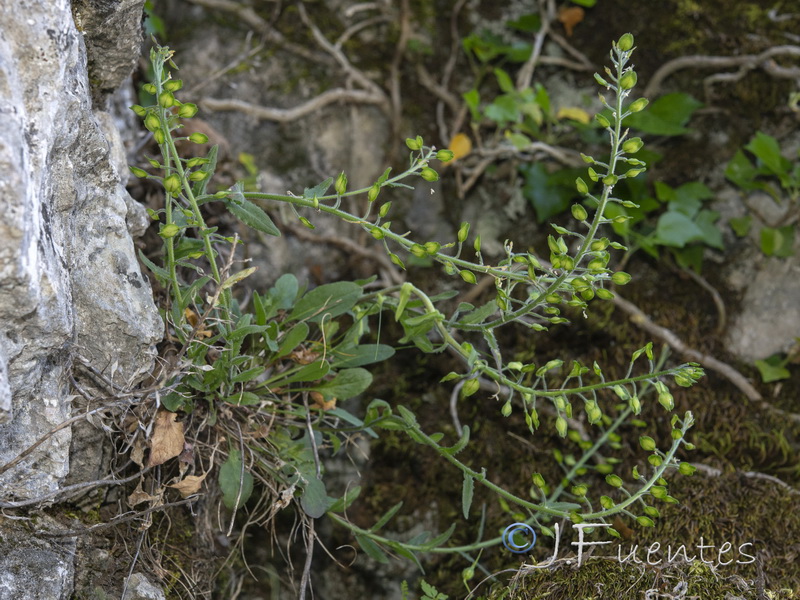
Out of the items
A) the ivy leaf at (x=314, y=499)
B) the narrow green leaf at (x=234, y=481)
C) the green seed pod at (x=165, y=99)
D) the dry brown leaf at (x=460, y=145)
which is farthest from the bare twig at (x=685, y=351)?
the green seed pod at (x=165, y=99)

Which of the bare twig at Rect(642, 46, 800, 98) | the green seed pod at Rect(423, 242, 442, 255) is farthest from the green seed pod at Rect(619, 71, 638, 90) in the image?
the bare twig at Rect(642, 46, 800, 98)

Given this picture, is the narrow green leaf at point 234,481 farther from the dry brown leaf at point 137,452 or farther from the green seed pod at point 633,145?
the green seed pod at point 633,145

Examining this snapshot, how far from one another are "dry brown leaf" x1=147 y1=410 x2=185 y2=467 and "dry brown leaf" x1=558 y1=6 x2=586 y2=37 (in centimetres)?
204

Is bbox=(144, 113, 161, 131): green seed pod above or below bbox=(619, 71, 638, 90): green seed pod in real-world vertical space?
below

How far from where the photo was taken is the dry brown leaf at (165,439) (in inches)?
66.8

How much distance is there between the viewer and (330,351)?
1891mm

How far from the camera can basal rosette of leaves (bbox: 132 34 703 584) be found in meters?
1.52

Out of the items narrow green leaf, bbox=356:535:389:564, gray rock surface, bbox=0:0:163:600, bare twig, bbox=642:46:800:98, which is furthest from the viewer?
bare twig, bbox=642:46:800:98

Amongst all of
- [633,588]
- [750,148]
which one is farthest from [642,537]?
[750,148]

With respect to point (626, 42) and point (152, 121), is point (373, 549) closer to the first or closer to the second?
point (152, 121)

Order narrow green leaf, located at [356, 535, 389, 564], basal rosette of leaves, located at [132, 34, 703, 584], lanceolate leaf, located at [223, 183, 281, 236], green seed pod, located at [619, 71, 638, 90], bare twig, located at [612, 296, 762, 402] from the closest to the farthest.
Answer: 1. green seed pod, located at [619, 71, 638, 90]
2. basal rosette of leaves, located at [132, 34, 703, 584]
3. lanceolate leaf, located at [223, 183, 281, 236]
4. narrow green leaf, located at [356, 535, 389, 564]
5. bare twig, located at [612, 296, 762, 402]

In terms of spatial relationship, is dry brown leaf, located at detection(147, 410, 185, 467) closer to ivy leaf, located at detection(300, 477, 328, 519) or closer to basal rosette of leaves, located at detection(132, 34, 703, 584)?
basal rosette of leaves, located at detection(132, 34, 703, 584)

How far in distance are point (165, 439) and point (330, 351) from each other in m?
0.45

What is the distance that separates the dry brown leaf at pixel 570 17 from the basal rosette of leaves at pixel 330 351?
1.12m
